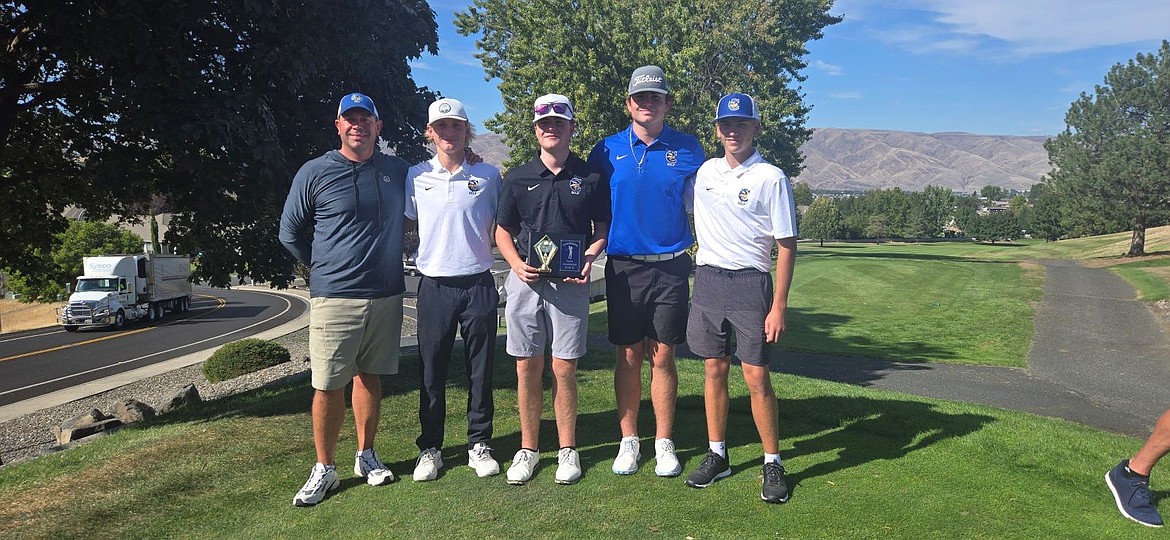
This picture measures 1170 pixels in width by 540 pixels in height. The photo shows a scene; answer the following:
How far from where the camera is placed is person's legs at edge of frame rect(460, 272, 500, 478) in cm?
493

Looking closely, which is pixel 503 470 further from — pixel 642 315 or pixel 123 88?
pixel 123 88

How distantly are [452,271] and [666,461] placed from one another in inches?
79.0

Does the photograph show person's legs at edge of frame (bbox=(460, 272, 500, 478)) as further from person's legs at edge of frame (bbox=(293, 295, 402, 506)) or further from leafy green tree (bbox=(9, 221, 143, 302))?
leafy green tree (bbox=(9, 221, 143, 302))

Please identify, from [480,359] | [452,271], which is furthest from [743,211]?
[480,359]

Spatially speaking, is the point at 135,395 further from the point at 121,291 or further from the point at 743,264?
the point at 121,291

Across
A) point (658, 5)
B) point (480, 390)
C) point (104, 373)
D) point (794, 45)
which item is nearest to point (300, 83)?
point (480, 390)

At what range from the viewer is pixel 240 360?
18.5 metres

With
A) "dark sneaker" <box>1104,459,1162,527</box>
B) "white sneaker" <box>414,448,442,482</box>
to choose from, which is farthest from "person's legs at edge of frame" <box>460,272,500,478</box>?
"dark sneaker" <box>1104,459,1162,527</box>

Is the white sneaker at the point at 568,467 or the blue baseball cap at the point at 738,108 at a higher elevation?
→ the blue baseball cap at the point at 738,108

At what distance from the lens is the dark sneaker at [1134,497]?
4.13 meters

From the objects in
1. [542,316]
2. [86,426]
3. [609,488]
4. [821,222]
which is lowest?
[86,426]

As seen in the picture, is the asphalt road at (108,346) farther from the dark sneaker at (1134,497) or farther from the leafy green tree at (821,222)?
the leafy green tree at (821,222)

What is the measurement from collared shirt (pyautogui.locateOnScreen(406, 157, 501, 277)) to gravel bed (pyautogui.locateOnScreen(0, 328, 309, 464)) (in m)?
8.62

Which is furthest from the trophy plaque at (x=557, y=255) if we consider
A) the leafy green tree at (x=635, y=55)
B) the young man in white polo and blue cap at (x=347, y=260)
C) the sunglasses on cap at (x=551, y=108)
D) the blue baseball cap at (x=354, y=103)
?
the leafy green tree at (x=635, y=55)
